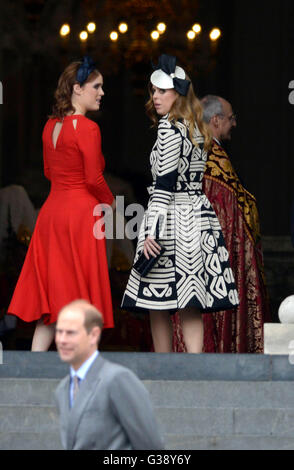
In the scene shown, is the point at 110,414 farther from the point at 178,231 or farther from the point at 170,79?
the point at 170,79

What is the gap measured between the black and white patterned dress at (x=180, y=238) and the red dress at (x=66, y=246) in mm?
393

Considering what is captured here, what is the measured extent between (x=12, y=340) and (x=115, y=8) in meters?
3.38

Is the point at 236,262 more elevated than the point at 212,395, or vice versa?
the point at 236,262

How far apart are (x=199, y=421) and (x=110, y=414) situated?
8.56 feet

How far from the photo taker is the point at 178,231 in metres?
9.45

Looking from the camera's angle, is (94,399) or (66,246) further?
(66,246)

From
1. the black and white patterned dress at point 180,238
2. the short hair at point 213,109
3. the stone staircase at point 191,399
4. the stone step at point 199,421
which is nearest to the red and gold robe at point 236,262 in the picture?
the short hair at point 213,109

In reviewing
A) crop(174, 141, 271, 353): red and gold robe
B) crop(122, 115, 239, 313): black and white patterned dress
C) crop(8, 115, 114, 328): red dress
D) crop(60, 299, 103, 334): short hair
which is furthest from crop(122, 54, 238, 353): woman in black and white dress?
crop(60, 299, 103, 334): short hair

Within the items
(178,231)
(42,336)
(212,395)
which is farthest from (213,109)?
(212,395)

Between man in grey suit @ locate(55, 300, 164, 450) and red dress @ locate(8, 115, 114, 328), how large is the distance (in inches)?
141

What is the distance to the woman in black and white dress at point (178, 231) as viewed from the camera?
9.32 meters

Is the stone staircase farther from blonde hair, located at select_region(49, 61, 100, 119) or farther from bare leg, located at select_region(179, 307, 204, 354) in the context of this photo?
blonde hair, located at select_region(49, 61, 100, 119)

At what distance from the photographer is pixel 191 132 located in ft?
30.6
